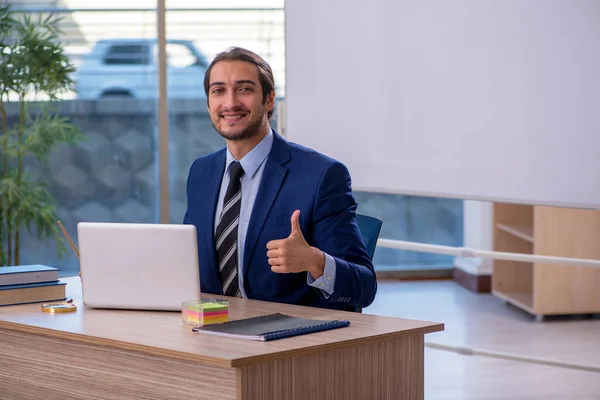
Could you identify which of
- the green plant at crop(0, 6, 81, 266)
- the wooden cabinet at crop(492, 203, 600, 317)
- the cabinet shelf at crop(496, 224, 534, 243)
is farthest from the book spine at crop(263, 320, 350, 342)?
the green plant at crop(0, 6, 81, 266)

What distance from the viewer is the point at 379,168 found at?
3971mm

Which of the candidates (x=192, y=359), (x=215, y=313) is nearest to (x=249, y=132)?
(x=215, y=313)

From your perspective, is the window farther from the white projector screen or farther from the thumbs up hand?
the thumbs up hand

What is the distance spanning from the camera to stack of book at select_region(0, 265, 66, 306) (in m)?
2.44

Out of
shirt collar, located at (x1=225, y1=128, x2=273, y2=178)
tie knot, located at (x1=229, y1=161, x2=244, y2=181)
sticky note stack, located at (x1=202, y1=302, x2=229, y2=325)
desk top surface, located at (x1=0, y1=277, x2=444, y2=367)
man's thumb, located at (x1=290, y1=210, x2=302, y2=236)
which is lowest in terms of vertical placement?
desk top surface, located at (x1=0, y1=277, x2=444, y2=367)

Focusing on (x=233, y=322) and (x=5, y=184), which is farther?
(x=5, y=184)

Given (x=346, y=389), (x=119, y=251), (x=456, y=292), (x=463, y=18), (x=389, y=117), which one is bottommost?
(x=456, y=292)

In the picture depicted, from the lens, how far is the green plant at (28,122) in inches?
226

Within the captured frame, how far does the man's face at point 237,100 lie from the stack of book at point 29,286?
23.5 inches

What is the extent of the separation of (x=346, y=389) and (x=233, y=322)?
0.30 m

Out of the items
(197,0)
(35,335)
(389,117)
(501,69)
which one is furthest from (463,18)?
(197,0)

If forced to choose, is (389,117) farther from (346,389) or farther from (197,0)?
(197,0)

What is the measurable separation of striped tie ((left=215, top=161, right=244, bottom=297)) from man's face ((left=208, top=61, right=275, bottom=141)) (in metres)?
0.11

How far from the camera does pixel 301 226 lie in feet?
8.34
